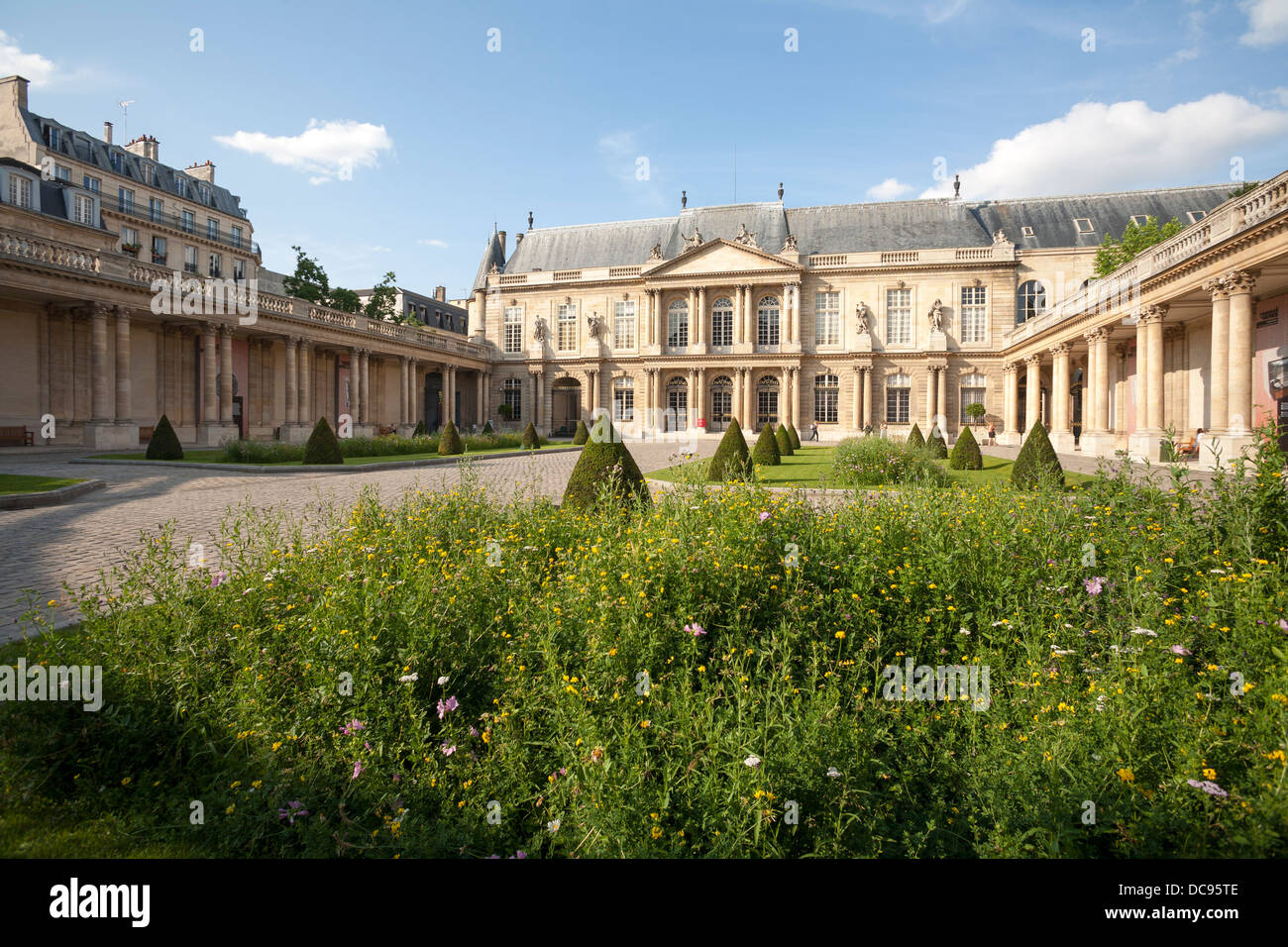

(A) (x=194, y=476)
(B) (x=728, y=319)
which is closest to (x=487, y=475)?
(A) (x=194, y=476)

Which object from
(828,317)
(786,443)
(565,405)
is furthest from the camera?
(565,405)

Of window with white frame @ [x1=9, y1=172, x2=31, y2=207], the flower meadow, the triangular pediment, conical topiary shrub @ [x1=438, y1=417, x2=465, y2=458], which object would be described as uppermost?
the triangular pediment

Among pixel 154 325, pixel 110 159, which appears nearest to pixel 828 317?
pixel 154 325

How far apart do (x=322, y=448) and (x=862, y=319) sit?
3369 centimetres

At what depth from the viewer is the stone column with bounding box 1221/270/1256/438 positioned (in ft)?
53.3

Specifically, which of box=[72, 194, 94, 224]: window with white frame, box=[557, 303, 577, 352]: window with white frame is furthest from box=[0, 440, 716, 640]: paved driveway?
box=[557, 303, 577, 352]: window with white frame

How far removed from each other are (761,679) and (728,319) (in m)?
42.5

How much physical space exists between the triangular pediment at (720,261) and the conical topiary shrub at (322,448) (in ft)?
98.0

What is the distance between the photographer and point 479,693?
11.9ft

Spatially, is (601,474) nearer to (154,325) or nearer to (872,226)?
(154,325)

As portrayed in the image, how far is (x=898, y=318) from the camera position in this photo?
4141cm

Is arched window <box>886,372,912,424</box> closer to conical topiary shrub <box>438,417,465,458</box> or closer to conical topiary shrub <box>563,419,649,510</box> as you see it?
conical topiary shrub <box>438,417,465,458</box>

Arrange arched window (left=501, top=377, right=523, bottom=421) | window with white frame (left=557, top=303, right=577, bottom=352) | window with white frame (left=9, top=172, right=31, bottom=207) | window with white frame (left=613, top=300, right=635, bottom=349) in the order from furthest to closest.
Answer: arched window (left=501, top=377, right=523, bottom=421) → window with white frame (left=557, top=303, right=577, bottom=352) → window with white frame (left=613, top=300, right=635, bottom=349) → window with white frame (left=9, top=172, right=31, bottom=207)

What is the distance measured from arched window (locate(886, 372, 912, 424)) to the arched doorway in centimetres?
2145
